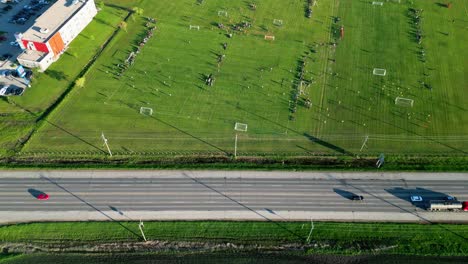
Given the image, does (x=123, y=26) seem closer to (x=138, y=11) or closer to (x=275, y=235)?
(x=138, y=11)

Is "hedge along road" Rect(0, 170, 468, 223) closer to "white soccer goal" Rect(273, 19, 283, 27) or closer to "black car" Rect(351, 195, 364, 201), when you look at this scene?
"black car" Rect(351, 195, 364, 201)

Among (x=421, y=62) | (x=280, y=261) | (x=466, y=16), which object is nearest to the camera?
(x=280, y=261)

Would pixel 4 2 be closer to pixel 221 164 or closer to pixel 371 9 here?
pixel 221 164

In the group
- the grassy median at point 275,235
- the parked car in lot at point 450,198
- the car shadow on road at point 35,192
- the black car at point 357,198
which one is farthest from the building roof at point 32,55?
the parked car in lot at point 450,198

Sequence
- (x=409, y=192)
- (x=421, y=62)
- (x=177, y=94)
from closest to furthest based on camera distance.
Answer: (x=409, y=192), (x=177, y=94), (x=421, y=62)

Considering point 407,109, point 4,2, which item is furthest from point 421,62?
point 4,2

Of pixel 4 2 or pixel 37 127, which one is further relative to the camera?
pixel 4 2

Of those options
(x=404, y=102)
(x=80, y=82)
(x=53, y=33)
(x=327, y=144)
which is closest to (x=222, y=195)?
(x=327, y=144)

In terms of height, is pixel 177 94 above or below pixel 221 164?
above

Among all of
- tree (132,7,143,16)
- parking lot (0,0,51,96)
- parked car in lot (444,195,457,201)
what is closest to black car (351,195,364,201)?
parked car in lot (444,195,457,201)
